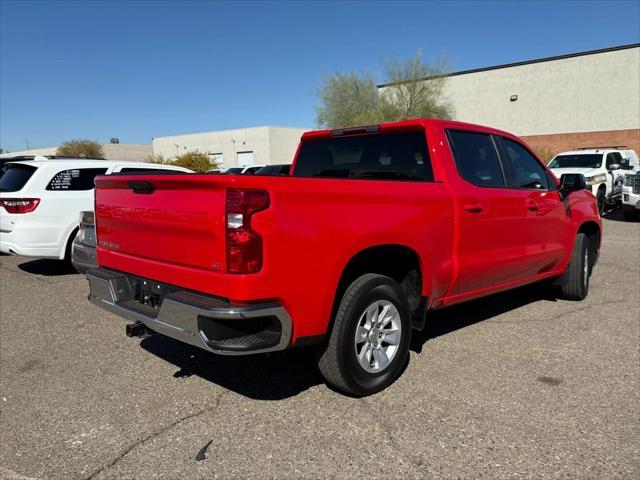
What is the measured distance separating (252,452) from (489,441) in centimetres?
133

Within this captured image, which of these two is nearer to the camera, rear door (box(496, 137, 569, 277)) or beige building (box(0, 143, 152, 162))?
rear door (box(496, 137, 569, 277))

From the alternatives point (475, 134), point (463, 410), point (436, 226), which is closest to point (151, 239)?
point (436, 226)

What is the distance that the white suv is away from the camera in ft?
23.0

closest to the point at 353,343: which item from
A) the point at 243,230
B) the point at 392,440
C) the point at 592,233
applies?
the point at 392,440

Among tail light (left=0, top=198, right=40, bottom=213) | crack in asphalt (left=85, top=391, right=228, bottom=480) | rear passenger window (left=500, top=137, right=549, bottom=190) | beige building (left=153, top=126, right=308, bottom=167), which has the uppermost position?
beige building (left=153, top=126, right=308, bottom=167)

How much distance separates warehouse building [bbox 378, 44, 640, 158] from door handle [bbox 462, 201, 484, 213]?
3575 cm

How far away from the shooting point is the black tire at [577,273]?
573cm

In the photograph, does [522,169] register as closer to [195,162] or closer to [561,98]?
[561,98]

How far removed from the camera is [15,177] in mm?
7234

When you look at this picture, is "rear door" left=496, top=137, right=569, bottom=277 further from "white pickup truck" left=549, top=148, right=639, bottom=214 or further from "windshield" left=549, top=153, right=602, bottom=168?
"windshield" left=549, top=153, right=602, bottom=168

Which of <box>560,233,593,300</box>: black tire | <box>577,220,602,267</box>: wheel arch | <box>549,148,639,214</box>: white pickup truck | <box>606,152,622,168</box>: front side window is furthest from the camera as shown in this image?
<box>606,152,622,168</box>: front side window

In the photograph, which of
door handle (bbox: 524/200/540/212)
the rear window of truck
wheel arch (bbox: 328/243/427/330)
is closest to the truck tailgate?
wheel arch (bbox: 328/243/427/330)

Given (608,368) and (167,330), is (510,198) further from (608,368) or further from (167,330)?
(167,330)

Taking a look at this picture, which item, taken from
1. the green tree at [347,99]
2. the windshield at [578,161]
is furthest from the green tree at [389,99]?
the windshield at [578,161]
